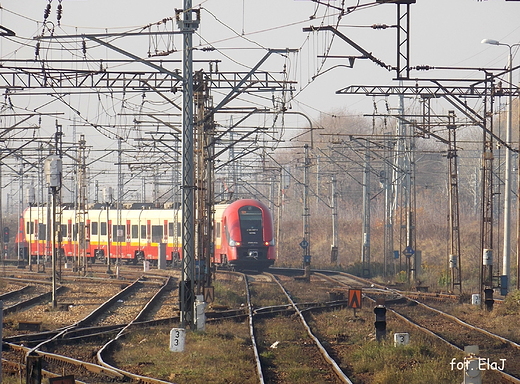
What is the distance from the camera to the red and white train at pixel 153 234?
38.6 meters

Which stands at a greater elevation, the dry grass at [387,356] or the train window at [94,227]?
the train window at [94,227]

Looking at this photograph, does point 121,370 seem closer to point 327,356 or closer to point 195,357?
point 195,357

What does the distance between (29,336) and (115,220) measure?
31.4 m

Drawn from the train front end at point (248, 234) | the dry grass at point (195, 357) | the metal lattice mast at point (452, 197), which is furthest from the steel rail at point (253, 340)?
the train front end at point (248, 234)

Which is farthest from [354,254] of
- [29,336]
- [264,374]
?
[264,374]

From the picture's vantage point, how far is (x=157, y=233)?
150 ft

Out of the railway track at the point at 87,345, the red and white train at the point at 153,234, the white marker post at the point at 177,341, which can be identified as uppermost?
the red and white train at the point at 153,234

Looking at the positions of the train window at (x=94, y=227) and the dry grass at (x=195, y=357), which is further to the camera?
the train window at (x=94, y=227)

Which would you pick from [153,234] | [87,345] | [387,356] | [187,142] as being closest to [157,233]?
[153,234]

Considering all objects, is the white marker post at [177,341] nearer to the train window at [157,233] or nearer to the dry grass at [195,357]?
the dry grass at [195,357]

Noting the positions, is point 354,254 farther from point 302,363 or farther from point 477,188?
point 302,363

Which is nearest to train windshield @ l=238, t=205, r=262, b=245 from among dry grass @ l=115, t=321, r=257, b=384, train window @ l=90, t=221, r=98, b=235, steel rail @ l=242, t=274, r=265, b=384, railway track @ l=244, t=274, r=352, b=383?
steel rail @ l=242, t=274, r=265, b=384

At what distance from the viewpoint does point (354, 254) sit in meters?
57.9

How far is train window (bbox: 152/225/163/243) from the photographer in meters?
45.3
